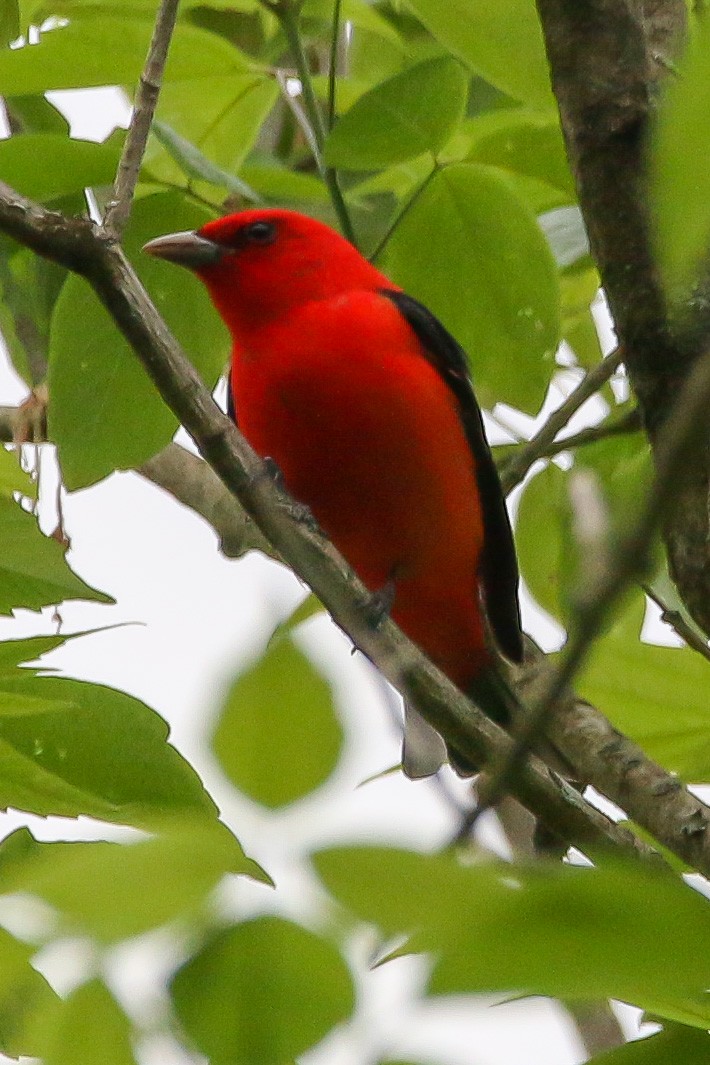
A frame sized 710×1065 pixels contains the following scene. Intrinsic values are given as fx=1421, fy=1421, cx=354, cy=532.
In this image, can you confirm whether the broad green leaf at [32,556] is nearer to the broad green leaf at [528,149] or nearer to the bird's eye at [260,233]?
the broad green leaf at [528,149]

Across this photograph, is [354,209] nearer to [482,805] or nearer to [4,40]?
[4,40]

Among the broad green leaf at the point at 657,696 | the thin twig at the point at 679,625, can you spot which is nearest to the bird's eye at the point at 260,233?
the thin twig at the point at 679,625

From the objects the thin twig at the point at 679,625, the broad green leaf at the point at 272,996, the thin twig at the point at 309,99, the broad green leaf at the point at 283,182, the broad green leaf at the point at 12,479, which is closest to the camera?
the broad green leaf at the point at 272,996

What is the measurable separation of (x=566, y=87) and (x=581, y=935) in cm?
191

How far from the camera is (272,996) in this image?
31.7 inches

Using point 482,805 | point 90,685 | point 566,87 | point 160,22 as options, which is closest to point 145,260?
point 160,22

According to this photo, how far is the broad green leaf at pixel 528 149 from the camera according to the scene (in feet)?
11.1

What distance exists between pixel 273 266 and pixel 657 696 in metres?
2.38

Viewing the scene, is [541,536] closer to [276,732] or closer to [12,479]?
[12,479]

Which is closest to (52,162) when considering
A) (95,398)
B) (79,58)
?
(79,58)

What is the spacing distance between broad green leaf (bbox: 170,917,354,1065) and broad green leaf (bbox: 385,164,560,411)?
8.79 feet

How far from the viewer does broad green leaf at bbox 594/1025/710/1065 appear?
1128 millimetres

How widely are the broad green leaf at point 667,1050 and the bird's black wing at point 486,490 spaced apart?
2.95m

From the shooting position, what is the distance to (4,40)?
11.3ft
